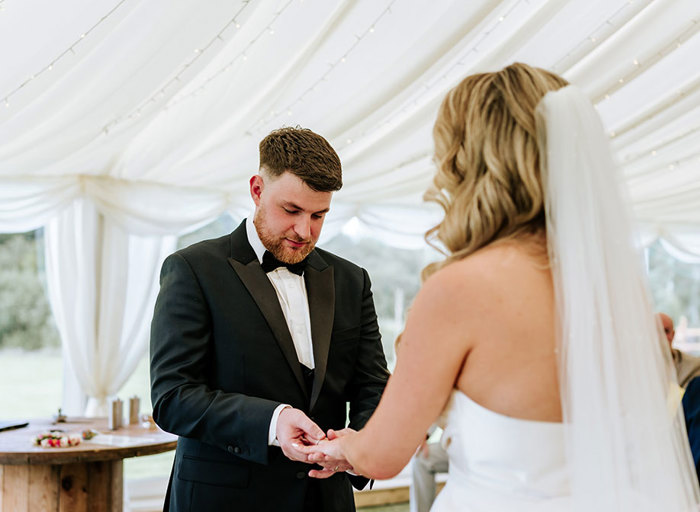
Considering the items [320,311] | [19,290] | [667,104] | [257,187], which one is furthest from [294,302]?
[19,290]

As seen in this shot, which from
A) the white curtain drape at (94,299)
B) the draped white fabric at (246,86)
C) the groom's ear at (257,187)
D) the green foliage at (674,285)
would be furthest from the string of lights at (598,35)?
the green foliage at (674,285)

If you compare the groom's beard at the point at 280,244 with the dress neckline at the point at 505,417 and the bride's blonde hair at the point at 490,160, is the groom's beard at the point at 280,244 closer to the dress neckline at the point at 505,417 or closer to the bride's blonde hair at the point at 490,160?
the bride's blonde hair at the point at 490,160

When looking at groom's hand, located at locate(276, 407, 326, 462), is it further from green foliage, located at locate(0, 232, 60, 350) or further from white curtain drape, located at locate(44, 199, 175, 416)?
green foliage, located at locate(0, 232, 60, 350)

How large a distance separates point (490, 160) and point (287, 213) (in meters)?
0.84

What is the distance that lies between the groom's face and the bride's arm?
0.75 metres

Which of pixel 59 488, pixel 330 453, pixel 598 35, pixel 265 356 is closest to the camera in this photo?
pixel 330 453

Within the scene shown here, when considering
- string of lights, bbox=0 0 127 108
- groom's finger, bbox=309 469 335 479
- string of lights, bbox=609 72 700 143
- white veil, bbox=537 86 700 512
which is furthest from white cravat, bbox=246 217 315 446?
string of lights, bbox=609 72 700 143

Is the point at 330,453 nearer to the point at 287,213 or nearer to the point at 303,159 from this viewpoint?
the point at 287,213

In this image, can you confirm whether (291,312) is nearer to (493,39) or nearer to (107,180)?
(493,39)

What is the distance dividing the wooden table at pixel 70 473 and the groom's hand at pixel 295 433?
1.73 m

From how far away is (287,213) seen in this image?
6.93 ft

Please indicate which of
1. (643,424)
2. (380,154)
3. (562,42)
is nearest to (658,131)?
(562,42)

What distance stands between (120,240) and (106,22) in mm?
2417

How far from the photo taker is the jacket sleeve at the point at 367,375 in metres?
2.16
